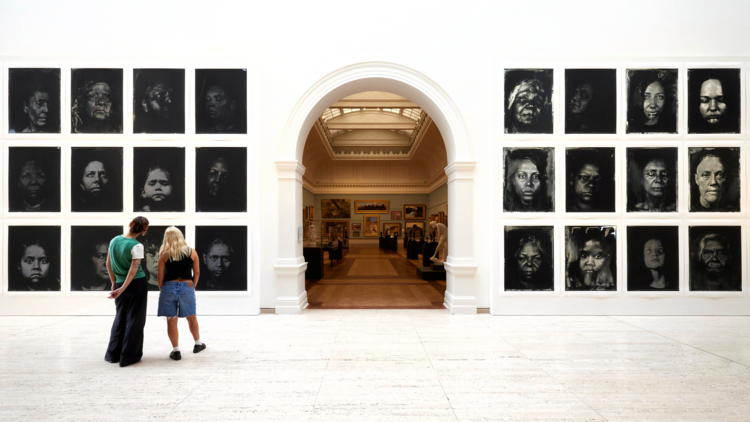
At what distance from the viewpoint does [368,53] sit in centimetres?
829

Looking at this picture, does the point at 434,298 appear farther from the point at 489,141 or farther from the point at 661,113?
the point at 661,113

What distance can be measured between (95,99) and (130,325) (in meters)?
5.40

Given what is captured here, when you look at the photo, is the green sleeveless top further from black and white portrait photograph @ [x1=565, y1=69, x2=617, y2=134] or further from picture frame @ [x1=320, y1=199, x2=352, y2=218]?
picture frame @ [x1=320, y1=199, x2=352, y2=218]

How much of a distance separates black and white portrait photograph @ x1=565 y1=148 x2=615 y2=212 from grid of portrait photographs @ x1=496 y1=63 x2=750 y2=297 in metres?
0.02

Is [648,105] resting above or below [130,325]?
above

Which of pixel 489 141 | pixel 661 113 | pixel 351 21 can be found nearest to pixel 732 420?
pixel 489 141

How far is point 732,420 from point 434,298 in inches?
250

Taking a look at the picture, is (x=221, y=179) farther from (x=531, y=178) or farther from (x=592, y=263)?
(x=592, y=263)

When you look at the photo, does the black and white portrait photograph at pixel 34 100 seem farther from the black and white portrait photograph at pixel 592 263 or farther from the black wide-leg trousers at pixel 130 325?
the black and white portrait photograph at pixel 592 263

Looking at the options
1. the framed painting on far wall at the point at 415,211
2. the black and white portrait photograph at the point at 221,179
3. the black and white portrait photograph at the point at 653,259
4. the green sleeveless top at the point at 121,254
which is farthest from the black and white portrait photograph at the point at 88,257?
the framed painting on far wall at the point at 415,211

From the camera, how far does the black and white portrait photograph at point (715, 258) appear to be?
320 inches

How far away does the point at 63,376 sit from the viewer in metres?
4.87

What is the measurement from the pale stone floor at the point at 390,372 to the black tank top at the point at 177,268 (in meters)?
1.15

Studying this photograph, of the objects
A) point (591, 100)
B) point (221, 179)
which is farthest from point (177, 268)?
point (591, 100)
